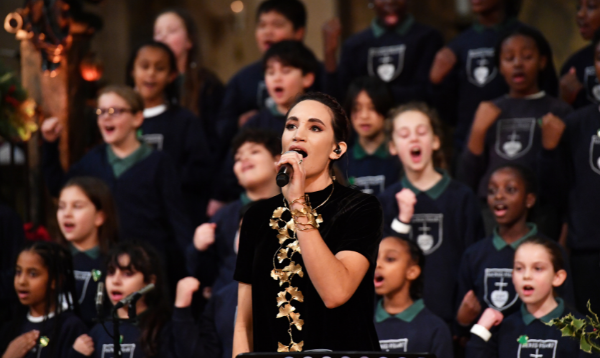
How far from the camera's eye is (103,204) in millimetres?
4707

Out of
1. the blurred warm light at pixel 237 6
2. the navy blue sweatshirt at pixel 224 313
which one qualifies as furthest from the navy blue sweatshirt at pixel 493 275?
the blurred warm light at pixel 237 6

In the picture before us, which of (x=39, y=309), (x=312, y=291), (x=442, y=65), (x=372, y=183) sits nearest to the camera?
(x=312, y=291)

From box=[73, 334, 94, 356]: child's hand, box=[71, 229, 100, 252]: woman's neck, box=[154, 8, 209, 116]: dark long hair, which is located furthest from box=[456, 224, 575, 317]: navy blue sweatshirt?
box=[154, 8, 209, 116]: dark long hair

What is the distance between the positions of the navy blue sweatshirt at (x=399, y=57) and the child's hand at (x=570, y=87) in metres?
0.84

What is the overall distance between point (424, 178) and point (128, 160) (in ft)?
5.39

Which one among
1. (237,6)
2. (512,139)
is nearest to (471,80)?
(512,139)

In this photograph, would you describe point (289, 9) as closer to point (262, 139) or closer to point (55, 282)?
point (262, 139)

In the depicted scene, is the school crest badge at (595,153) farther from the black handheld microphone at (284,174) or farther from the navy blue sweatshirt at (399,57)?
the black handheld microphone at (284,174)

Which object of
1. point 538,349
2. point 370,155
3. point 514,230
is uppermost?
point 370,155

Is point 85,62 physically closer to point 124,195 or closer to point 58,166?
point 58,166

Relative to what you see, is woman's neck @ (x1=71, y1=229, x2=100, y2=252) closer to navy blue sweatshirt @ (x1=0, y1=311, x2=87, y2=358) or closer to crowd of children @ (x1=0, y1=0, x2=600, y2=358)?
crowd of children @ (x1=0, y1=0, x2=600, y2=358)

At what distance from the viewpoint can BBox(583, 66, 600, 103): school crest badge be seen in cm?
502

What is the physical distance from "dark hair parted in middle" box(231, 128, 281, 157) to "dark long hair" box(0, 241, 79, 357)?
1.05m

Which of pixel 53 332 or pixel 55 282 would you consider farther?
pixel 55 282
